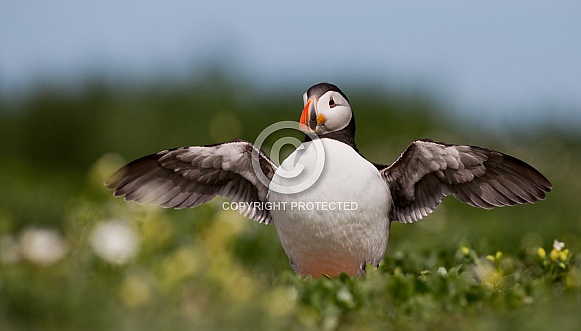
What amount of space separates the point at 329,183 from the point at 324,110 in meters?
0.58

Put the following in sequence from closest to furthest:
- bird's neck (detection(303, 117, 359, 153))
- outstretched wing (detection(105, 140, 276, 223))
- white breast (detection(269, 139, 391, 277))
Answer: white breast (detection(269, 139, 391, 277))
bird's neck (detection(303, 117, 359, 153))
outstretched wing (detection(105, 140, 276, 223))

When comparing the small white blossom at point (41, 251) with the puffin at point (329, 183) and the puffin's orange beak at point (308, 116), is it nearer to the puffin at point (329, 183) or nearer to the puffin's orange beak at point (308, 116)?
the puffin at point (329, 183)

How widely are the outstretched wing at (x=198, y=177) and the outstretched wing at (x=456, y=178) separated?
902 millimetres

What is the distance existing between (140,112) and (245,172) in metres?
12.4

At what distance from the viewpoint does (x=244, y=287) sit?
4.34 metres

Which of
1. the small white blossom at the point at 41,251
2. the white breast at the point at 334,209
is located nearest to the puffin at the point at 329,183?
the white breast at the point at 334,209

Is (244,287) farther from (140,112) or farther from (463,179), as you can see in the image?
(140,112)

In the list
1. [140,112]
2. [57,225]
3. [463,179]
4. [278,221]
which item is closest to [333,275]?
[278,221]

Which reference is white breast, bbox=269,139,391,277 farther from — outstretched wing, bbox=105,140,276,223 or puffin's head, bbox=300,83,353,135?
outstretched wing, bbox=105,140,276,223

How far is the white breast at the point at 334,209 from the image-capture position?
539 cm

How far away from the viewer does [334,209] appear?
17.7 ft

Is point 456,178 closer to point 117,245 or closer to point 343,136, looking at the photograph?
point 343,136

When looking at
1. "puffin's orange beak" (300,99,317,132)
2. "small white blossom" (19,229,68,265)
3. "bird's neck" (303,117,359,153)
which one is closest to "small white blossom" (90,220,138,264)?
"small white blossom" (19,229,68,265)

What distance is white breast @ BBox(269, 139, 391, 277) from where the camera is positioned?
5.39m
